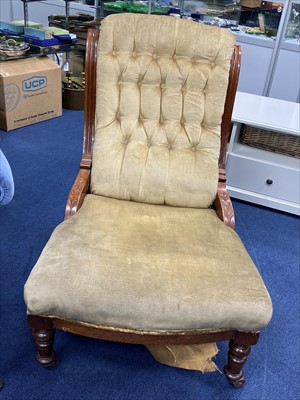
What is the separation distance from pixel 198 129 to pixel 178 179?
207 millimetres

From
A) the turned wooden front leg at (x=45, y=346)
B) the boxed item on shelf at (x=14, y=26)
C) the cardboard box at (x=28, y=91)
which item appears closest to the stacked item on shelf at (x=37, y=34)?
the boxed item on shelf at (x=14, y=26)

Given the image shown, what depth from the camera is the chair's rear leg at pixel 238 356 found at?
1193mm

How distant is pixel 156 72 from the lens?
150cm

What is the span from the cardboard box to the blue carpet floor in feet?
2.82

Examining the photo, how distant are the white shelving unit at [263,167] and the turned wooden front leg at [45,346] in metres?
1.40

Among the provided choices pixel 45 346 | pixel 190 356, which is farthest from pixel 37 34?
pixel 190 356

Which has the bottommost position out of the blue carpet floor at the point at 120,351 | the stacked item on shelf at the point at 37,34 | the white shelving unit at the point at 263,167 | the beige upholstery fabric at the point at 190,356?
the blue carpet floor at the point at 120,351

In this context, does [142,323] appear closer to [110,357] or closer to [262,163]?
[110,357]

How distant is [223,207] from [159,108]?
0.44 meters

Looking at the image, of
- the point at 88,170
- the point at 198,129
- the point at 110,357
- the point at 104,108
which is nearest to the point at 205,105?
the point at 198,129

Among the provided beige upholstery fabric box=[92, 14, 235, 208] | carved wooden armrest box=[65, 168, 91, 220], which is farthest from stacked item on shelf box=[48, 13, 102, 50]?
carved wooden armrest box=[65, 168, 91, 220]

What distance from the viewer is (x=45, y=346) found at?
1.28 m

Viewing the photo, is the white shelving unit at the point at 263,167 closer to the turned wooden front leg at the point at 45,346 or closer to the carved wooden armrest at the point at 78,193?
the carved wooden armrest at the point at 78,193

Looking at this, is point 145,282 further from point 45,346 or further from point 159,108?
point 159,108
